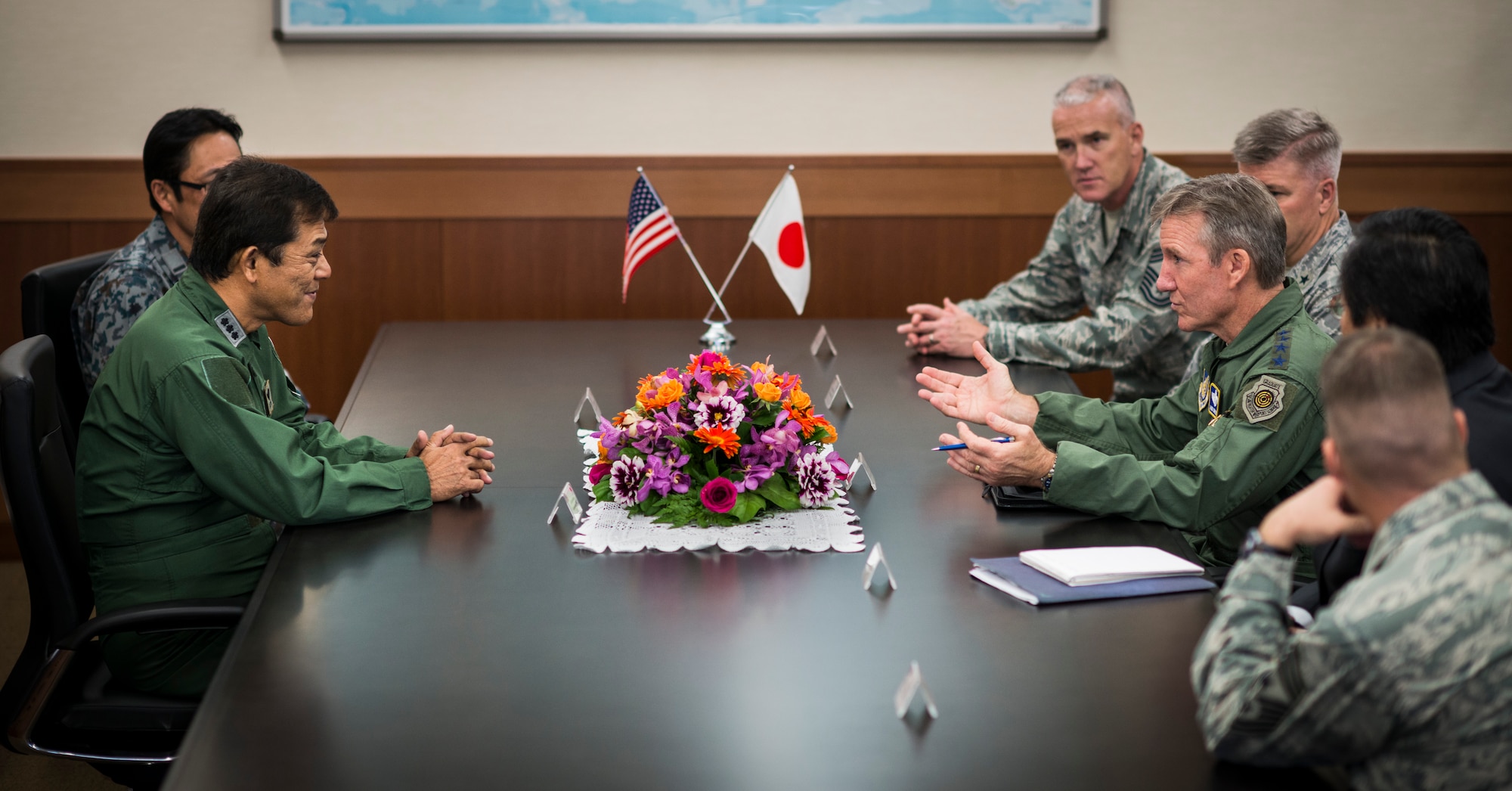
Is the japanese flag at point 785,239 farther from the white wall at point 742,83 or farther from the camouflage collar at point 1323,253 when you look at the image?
the camouflage collar at point 1323,253

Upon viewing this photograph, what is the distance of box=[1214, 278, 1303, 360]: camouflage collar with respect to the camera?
2.19m

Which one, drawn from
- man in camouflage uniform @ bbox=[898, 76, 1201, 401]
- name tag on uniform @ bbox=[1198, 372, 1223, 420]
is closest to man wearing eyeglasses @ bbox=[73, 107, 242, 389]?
man in camouflage uniform @ bbox=[898, 76, 1201, 401]

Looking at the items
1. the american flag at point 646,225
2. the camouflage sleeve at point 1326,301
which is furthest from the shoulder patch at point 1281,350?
the american flag at point 646,225

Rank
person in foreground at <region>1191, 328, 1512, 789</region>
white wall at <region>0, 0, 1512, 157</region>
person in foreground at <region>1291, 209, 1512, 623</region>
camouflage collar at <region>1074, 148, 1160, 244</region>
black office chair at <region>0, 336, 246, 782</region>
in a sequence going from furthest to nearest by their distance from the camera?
1. white wall at <region>0, 0, 1512, 157</region>
2. camouflage collar at <region>1074, 148, 1160, 244</region>
3. black office chair at <region>0, 336, 246, 782</region>
4. person in foreground at <region>1291, 209, 1512, 623</region>
5. person in foreground at <region>1191, 328, 1512, 789</region>

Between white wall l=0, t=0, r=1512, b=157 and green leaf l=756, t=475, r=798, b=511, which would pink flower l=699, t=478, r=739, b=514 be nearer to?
green leaf l=756, t=475, r=798, b=511

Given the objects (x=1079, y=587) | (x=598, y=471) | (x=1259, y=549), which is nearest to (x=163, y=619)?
(x=598, y=471)

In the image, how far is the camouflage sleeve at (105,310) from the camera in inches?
109

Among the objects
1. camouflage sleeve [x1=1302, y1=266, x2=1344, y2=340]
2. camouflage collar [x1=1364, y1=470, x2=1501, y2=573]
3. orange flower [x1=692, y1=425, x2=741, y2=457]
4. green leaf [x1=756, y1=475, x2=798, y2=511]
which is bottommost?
green leaf [x1=756, y1=475, x2=798, y2=511]

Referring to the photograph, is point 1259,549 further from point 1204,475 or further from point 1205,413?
point 1205,413

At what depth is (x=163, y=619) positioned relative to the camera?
1.84 metres

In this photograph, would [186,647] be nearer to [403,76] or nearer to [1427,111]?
[403,76]

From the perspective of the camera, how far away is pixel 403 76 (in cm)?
432

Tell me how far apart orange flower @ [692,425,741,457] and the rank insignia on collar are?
0.82 m

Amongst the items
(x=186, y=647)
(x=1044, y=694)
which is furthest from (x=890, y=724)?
(x=186, y=647)
